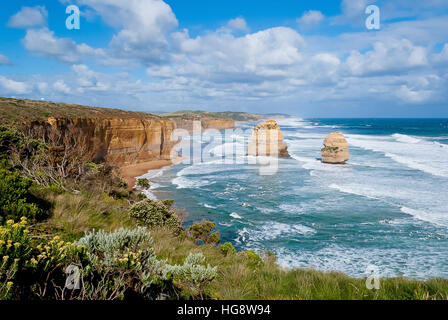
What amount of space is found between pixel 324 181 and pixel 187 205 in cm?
1468

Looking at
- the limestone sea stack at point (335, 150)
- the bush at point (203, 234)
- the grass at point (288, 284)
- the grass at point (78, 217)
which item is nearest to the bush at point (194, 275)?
the grass at point (288, 284)

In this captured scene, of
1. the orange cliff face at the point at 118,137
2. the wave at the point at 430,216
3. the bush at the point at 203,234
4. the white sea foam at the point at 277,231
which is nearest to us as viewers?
the bush at the point at 203,234

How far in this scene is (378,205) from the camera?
20.5 m

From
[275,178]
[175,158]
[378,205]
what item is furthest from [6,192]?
[175,158]

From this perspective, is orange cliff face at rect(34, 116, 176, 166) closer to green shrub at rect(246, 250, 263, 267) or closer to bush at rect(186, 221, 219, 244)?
bush at rect(186, 221, 219, 244)

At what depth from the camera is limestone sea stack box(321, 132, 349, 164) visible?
3788 centimetres

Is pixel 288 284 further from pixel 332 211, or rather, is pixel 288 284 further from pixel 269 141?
pixel 269 141

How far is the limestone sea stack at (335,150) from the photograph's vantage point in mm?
37875

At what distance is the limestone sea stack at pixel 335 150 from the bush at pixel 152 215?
101 ft

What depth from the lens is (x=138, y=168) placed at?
36.4 metres

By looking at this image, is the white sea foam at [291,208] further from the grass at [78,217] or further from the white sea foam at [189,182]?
the grass at [78,217]

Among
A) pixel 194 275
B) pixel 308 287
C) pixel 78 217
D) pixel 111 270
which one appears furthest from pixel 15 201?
pixel 308 287
